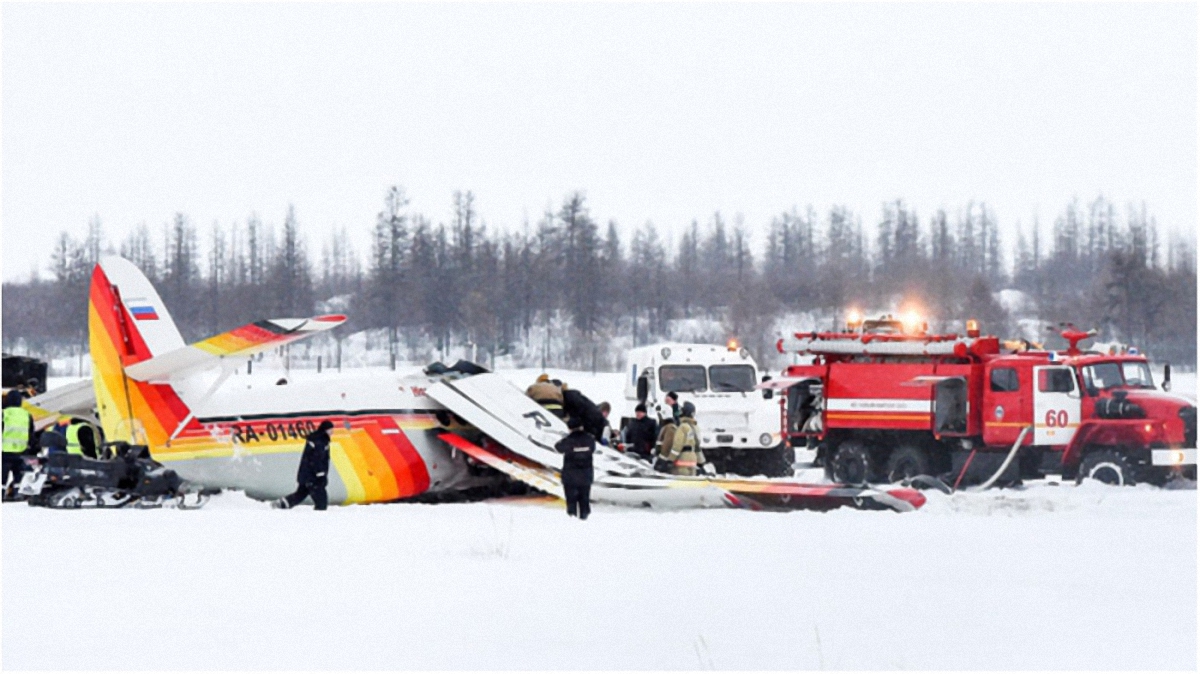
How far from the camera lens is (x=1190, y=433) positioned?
1961 centimetres

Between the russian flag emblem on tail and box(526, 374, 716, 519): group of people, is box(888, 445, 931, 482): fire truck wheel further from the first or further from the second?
the russian flag emblem on tail

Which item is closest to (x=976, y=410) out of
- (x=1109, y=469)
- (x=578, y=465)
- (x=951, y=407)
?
(x=951, y=407)

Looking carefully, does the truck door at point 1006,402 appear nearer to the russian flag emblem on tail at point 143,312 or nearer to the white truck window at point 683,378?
the white truck window at point 683,378

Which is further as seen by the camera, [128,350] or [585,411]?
[128,350]

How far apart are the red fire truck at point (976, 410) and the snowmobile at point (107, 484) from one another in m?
9.77

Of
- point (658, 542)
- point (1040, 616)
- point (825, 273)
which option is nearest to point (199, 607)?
point (658, 542)

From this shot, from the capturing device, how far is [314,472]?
1655 centimetres

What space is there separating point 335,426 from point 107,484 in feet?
8.81

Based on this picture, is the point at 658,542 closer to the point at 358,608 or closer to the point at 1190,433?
the point at 358,608

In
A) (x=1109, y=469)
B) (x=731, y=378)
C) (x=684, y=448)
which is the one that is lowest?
(x=1109, y=469)

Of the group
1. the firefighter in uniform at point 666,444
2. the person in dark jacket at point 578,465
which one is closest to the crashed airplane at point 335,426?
the firefighter in uniform at point 666,444

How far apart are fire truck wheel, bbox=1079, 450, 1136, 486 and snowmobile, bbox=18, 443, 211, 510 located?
1171cm

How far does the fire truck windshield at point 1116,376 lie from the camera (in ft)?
67.3

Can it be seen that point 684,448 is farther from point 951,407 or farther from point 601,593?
point 601,593
